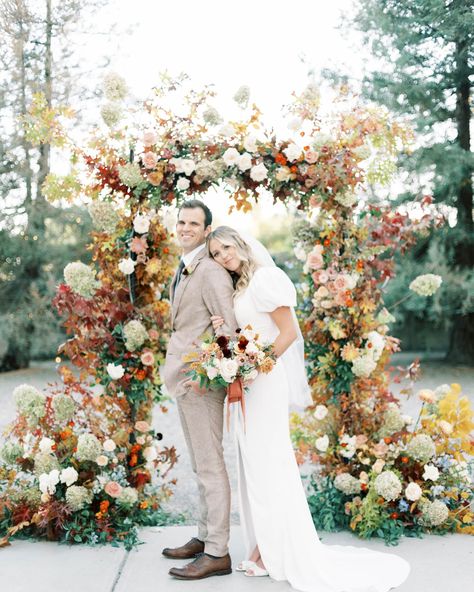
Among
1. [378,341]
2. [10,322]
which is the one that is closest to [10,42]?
[10,322]

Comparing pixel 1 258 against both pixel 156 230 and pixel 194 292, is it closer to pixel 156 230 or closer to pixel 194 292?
pixel 156 230

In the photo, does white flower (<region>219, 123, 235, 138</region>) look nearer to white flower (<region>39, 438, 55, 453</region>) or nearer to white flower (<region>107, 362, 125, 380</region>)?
white flower (<region>107, 362, 125, 380</region>)

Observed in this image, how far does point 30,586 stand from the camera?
3.67 meters

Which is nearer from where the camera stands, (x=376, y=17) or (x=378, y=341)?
(x=378, y=341)

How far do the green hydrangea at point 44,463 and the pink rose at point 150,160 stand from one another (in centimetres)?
200

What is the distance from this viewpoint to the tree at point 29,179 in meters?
13.9

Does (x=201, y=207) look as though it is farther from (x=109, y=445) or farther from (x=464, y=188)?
(x=464, y=188)

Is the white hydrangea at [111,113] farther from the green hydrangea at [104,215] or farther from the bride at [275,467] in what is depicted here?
the bride at [275,467]

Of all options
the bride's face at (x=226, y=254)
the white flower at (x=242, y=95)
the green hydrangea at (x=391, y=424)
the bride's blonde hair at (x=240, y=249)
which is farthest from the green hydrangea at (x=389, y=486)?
the white flower at (x=242, y=95)

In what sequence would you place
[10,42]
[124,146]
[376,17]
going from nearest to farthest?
[124,146], [376,17], [10,42]

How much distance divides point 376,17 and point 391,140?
9140 millimetres

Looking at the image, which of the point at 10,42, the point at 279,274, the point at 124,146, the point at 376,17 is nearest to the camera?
the point at 279,274

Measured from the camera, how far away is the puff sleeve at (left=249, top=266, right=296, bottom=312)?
360 centimetres

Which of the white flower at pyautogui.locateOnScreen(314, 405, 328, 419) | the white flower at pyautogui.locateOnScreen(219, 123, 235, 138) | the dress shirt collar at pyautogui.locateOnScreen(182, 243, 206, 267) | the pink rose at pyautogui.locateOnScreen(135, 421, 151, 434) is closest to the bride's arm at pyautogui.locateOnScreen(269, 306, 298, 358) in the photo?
the dress shirt collar at pyautogui.locateOnScreen(182, 243, 206, 267)
